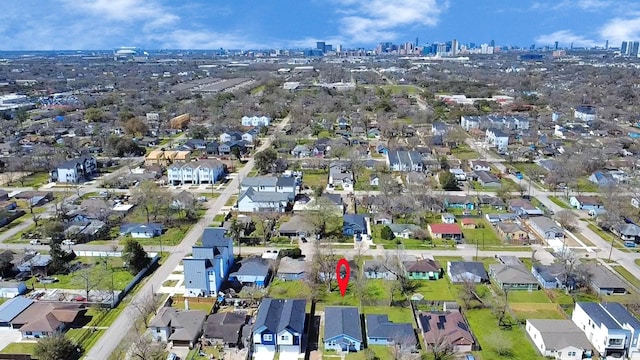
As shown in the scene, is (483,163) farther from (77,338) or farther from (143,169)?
(77,338)

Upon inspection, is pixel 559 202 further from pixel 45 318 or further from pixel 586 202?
pixel 45 318

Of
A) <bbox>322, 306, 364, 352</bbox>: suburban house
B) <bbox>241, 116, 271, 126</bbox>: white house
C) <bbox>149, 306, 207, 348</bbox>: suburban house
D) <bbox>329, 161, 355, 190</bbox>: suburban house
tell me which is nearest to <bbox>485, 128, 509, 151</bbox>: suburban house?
<bbox>329, 161, 355, 190</bbox>: suburban house

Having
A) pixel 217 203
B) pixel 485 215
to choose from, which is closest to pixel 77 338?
pixel 217 203

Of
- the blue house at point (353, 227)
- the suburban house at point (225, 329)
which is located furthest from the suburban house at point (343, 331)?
the blue house at point (353, 227)

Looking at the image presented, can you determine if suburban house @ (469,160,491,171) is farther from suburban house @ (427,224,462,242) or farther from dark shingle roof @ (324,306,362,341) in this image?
dark shingle roof @ (324,306,362,341)

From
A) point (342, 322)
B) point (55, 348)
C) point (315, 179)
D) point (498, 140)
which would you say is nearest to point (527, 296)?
point (342, 322)
